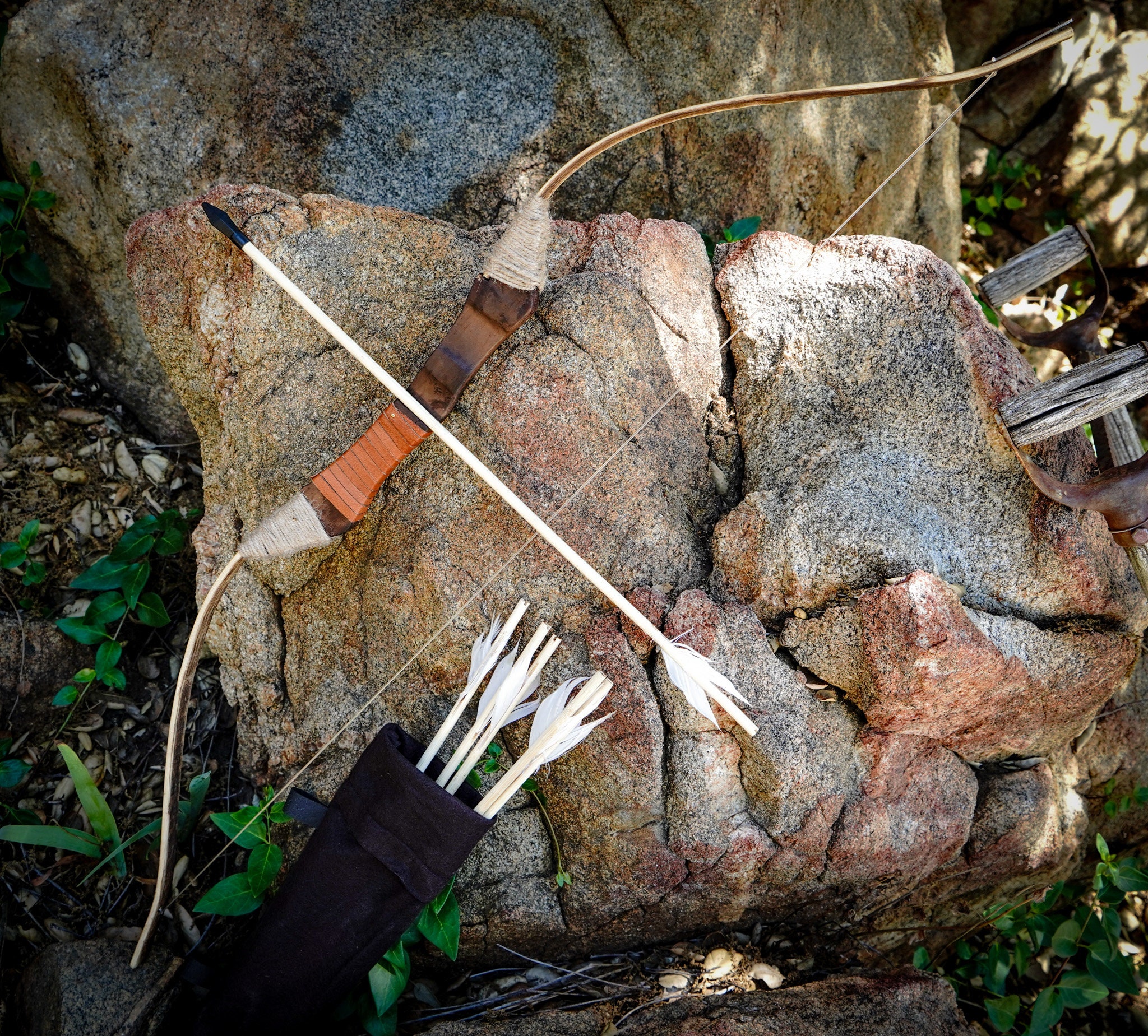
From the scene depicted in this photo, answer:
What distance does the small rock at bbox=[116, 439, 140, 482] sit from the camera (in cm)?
302

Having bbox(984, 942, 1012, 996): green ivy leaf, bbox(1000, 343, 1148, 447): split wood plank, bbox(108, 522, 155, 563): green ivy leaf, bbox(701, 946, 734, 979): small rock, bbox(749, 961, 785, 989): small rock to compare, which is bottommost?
bbox(984, 942, 1012, 996): green ivy leaf

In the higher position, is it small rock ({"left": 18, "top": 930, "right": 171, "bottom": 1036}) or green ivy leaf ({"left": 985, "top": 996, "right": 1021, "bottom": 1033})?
small rock ({"left": 18, "top": 930, "right": 171, "bottom": 1036})

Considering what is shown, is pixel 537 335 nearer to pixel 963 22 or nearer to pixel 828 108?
pixel 828 108

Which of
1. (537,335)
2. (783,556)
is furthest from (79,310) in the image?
(783,556)

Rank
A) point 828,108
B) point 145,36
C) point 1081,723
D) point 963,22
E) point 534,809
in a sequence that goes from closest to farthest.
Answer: point 534,809
point 1081,723
point 145,36
point 828,108
point 963,22

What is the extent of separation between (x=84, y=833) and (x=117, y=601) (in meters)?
0.70

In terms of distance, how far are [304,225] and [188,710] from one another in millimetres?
1578

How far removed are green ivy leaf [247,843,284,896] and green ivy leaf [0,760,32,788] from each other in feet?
2.71

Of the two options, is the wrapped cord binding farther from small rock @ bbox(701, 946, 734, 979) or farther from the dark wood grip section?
small rock @ bbox(701, 946, 734, 979)

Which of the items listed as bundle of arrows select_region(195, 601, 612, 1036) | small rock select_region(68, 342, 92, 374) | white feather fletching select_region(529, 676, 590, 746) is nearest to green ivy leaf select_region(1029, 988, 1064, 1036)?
bundle of arrows select_region(195, 601, 612, 1036)

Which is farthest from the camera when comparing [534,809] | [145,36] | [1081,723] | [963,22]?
[963,22]

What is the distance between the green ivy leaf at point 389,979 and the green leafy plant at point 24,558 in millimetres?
1625

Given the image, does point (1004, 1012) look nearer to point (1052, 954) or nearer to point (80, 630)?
point (1052, 954)

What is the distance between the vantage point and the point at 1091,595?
2195 millimetres
